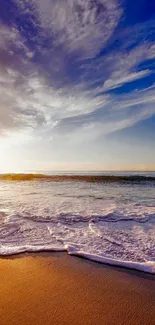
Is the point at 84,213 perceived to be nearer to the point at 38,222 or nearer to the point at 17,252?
the point at 38,222

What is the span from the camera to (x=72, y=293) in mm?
2693

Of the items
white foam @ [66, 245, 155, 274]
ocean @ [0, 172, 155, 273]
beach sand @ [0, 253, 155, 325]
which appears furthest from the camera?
ocean @ [0, 172, 155, 273]

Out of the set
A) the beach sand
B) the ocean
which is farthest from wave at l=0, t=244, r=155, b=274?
the beach sand

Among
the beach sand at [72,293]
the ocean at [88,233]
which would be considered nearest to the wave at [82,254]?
the ocean at [88,233]

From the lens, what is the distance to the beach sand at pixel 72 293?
88.5 inches

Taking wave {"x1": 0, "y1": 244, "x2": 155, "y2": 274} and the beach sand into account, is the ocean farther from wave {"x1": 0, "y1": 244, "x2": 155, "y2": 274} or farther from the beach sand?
the beach sand

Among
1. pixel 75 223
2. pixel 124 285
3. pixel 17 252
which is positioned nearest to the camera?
pixel 124 285

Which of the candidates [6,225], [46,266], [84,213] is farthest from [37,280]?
[84,213]

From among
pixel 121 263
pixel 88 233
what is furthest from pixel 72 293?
pixel 88 233

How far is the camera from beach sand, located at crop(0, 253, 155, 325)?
2.25 metres

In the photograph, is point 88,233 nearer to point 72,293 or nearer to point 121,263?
point 121,263

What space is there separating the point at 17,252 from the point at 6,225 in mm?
1931

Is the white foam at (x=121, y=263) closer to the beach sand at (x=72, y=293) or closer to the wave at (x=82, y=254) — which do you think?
the wave at (x=82, y=254)

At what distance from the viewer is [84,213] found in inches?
282
